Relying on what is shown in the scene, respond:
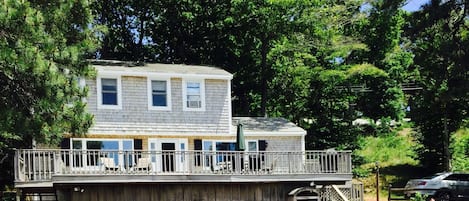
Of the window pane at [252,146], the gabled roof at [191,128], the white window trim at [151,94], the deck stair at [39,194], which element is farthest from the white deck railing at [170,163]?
the window pane at [252,146]

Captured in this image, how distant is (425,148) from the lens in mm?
34906

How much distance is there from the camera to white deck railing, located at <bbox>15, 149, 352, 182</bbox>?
20875 millimetres

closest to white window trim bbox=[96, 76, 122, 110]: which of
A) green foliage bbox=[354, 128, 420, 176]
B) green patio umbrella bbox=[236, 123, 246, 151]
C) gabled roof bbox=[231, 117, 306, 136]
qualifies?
green patio umbrella bbox=[236, 123, 246, 151]

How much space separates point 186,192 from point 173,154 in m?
1.35

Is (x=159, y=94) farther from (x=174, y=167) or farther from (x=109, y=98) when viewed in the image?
(x=174, y=167)

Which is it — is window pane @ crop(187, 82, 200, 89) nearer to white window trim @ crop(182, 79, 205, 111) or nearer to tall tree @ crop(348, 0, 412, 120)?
white window trim @ crop(182, 79, 205, 111)

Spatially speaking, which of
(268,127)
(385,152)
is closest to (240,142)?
(268,127)

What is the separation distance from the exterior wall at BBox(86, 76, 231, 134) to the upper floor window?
169mm

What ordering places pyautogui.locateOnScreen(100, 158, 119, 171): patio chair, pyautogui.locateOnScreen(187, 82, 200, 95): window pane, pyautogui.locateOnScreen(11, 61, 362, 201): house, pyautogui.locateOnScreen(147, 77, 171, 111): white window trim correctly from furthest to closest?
pyautogui.locateOnScreen(187, 82, 200, 95): window pane, pyautogui.locateOnScreen(147, 77, 171, 111): white window trim, pyautogui.locateOnScreen(100, 158, 119, 171): patio chair, pyautogui.locateOnScreen(11, 61, 362, 201): house

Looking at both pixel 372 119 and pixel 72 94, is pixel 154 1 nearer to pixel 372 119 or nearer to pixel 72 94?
pixel 372 119

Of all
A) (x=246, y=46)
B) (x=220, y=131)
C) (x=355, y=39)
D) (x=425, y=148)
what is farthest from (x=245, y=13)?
(x=425, y=148)

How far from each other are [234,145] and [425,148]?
12.4 m

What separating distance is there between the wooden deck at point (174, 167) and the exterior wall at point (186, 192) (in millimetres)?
474

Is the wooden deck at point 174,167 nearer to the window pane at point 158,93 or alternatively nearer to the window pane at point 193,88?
the window pane at point 158,93
